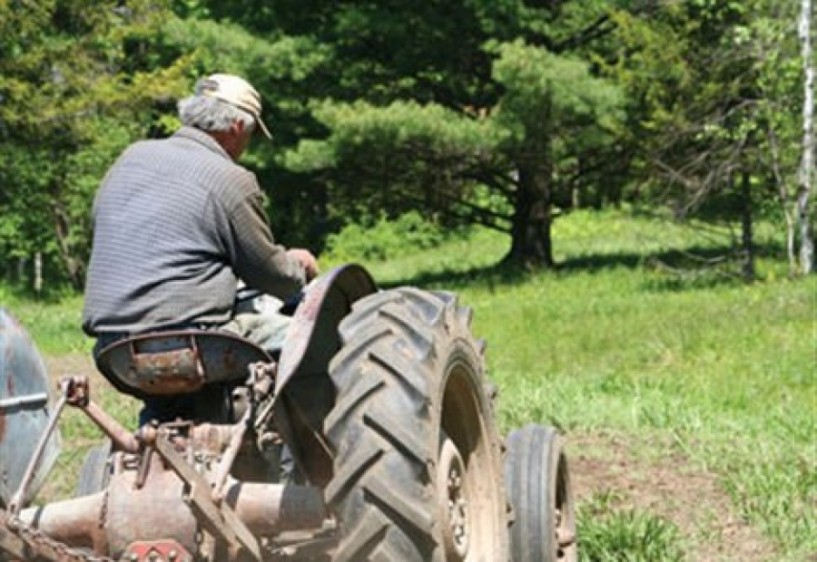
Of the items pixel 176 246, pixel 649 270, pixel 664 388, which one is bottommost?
pixel 649 270

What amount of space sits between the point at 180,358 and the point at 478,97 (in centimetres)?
2094

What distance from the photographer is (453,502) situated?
4496 mm

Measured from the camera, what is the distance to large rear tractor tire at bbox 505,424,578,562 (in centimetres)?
535

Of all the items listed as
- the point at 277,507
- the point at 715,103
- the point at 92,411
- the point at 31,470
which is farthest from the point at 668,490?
the point at 715,103

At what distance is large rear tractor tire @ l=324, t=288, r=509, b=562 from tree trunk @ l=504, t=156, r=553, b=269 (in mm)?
21449

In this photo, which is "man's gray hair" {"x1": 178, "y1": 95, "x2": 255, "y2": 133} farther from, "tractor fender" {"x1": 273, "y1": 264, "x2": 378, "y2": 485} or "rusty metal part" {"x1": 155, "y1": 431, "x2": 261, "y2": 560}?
"rusty metal part" {"x1": 155, "y1": 431, "x2": 261, "y2": 560}

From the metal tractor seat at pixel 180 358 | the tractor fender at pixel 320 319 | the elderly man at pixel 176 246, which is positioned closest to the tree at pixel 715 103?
the tractor fender at pixel 320 319

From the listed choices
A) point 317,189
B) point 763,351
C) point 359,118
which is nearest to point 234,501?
point 763,351

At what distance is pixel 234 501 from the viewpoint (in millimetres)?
4473

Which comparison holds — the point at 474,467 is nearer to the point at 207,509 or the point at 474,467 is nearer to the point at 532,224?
the point at 207,509

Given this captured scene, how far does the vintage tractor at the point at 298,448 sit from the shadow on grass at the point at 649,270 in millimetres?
16175

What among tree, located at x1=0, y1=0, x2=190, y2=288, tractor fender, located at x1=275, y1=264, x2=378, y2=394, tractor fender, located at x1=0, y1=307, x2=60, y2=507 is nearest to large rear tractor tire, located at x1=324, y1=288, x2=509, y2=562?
tractor fender, located at x1=275, y1=264, x2=378, y2=394

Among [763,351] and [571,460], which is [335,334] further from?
[763,351]

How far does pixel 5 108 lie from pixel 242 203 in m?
15.4
